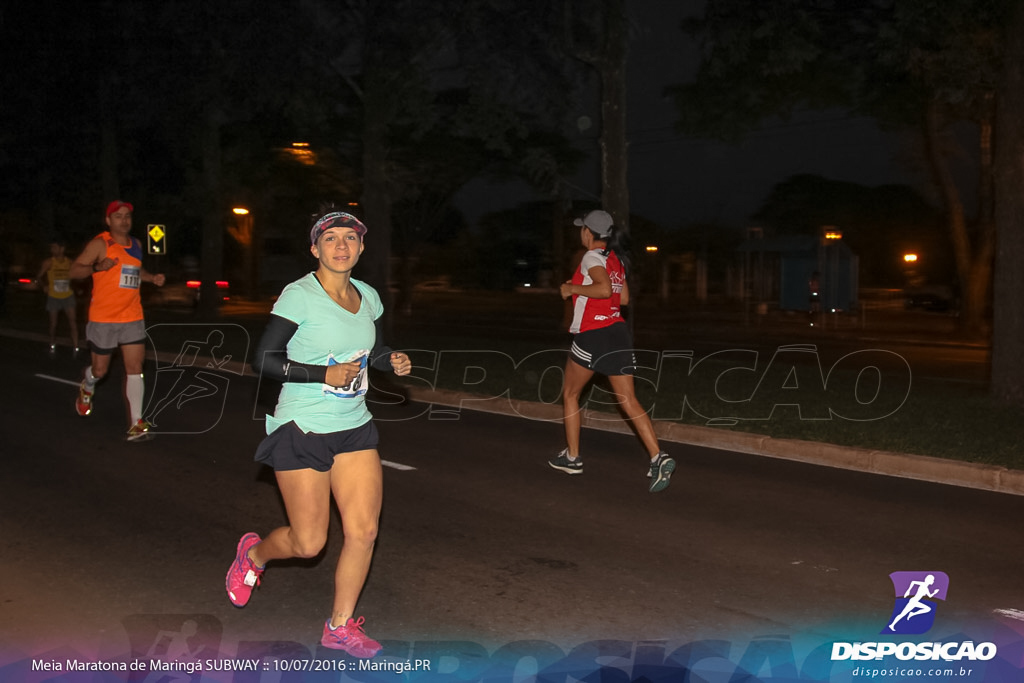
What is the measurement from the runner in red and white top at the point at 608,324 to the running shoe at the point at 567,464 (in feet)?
2.51

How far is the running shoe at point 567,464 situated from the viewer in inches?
346

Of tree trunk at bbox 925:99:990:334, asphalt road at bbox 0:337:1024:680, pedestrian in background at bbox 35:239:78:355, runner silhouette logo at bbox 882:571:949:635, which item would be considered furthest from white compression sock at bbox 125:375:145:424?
tree trunk at bbox 925:99:990:334

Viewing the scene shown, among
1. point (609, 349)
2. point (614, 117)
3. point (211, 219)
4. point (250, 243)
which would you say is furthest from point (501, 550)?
point (250, 243)

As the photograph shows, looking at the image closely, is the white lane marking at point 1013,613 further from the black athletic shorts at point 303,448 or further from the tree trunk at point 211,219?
the tree trunk at point 211,219

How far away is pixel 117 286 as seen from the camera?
9633mm

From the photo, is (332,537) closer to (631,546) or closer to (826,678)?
(631,546)

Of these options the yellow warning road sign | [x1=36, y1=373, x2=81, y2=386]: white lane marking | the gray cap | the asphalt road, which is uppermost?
the yellow warning road sign

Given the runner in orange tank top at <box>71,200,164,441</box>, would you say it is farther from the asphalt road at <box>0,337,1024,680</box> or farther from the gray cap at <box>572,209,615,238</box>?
the gray cap at <box>572,209,615,238</box>

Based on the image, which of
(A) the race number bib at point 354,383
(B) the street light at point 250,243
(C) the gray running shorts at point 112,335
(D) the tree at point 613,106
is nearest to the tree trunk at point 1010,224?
(D) the tree at point 613,106

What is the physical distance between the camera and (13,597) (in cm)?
556

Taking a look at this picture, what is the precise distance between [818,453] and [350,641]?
6068 millimetres

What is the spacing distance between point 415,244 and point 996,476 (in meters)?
42.1

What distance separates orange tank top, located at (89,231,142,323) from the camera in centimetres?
958

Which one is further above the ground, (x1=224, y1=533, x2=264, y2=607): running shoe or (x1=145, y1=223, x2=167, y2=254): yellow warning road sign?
(x1=145, y1=223, x2=167, y2=254): yellow warning road sign
